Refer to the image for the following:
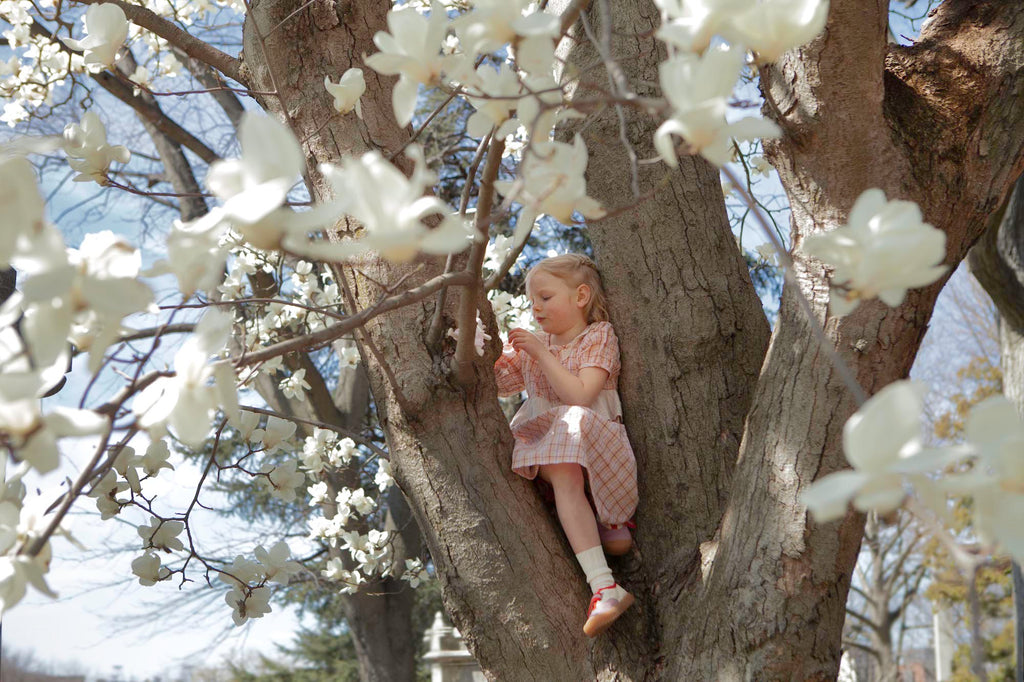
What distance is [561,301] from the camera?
254 centimetres

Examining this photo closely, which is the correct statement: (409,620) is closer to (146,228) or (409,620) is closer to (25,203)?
(146,228)

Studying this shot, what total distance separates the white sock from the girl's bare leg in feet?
0.04

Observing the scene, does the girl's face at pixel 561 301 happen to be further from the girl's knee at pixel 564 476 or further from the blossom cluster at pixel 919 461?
the blossom cluster at pixel 919 461

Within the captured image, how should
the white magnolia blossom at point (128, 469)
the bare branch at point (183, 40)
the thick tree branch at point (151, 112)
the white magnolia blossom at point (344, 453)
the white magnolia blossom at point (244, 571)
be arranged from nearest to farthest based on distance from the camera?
the white magnolia blossom at point (128, 469), the white magnolia blossom at point (244, 571), the bare branch at point (183, 40), the white magnolia blossom at point (344, 453), the thick tree branch at point (151, 112)

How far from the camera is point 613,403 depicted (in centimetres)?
226

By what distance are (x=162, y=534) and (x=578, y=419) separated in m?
0.93

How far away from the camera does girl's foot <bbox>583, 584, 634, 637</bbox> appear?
1681 mm

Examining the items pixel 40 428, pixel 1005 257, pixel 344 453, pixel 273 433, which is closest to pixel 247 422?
pixel 273 433

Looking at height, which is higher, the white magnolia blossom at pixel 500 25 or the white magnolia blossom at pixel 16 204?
the white magnolia blossom at pixel 500 25

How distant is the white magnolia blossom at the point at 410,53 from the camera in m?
0.99

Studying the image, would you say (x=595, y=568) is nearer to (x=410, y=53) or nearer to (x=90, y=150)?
(x=410, y=53)

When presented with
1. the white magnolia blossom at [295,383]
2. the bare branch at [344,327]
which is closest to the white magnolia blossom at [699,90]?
the bare branch at [344,327]

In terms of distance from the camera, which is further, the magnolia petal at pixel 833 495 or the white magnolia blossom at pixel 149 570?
the white magnolia blossom at pixel 149 570

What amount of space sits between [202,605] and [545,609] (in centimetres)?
785
